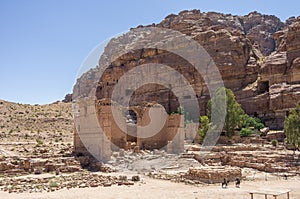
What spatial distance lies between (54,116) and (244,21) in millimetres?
83232

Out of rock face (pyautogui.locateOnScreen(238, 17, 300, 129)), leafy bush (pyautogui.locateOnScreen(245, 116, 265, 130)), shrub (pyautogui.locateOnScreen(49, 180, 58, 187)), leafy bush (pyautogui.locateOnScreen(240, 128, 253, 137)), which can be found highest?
rock face (pyautogui.locateOnScreen(238, 17, 300, 129))

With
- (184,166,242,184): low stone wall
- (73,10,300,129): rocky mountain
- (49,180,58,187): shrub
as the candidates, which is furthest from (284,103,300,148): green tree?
(49,180,58,187): shrub

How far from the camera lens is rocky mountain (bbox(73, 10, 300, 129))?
50219 mm

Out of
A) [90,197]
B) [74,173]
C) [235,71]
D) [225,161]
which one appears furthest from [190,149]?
[235,71]

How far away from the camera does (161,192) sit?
58.5 feet

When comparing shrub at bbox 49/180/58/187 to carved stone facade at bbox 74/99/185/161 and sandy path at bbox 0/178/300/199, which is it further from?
carved stone facade at bbox 74/99/185/161

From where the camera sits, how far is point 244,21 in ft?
384

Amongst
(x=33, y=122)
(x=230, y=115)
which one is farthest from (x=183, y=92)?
(x=33, y=122)

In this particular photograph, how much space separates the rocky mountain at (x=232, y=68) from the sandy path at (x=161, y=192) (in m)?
30.8

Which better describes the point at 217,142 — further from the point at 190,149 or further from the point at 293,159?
the point at 293,159

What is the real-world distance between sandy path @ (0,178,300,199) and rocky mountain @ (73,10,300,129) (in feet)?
101

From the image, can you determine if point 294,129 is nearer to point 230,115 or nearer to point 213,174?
point 230,115

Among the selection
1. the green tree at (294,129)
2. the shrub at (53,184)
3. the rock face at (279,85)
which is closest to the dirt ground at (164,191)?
the shrub at (53,184)

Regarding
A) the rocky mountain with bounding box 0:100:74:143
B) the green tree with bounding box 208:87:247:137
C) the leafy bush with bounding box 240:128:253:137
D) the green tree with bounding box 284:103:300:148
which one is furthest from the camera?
the rocky mountain with bounding box 0:100:74:143
